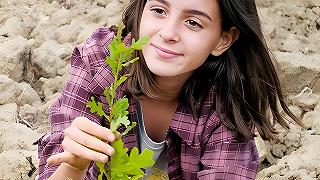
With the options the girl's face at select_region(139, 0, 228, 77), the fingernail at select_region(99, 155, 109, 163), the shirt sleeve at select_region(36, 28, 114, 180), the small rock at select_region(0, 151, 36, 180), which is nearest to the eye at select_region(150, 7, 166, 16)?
the girl's face at select_region(139, 0, 228, 77)

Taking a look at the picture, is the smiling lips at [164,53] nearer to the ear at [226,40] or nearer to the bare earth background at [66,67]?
the ear at [226,40]

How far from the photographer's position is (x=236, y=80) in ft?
5.99

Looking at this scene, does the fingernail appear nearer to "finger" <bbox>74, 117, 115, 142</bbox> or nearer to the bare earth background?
"finger" <bbox>74, 117, 115, 142</bbox>

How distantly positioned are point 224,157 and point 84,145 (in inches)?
26.6

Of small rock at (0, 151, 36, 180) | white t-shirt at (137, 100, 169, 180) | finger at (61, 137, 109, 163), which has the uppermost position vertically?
finger at (61, 137, 109, 163)

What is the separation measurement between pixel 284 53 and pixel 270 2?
338mm

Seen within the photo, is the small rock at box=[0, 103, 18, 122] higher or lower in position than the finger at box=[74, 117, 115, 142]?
lower

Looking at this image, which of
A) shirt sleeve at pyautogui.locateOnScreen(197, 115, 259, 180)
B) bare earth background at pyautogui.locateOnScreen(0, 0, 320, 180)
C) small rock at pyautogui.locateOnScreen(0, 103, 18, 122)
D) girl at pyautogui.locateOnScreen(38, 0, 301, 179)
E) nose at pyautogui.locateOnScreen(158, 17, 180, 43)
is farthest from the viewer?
small rock at pyautogui.locateOnScreen(0, 103, 18, 122)

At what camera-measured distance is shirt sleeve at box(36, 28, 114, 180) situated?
1768mm

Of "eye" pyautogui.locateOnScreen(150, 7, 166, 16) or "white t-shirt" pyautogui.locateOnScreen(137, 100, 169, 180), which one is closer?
"eye" pyautogui.locateOnScreen(150, 7, 166, 16)

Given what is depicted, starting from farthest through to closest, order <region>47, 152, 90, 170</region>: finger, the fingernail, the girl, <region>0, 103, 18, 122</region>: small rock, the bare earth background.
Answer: <region>0, 103, 18, 122</region>: small rock, the bare earth background, the girl, <region>47, 152, 90, 170</region>: finger, the fingernail

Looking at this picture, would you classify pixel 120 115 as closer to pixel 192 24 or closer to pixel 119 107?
pixel 119 107

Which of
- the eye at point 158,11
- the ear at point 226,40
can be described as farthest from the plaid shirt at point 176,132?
the eye at point 158,11

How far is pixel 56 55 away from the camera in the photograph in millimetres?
2850
